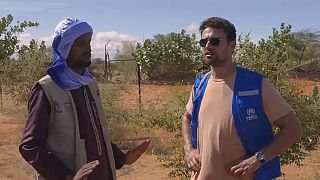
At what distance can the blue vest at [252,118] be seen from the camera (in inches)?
98.7

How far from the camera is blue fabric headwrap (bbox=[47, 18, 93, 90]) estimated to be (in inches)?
95.8

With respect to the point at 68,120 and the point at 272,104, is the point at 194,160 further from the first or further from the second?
the point at 68,120

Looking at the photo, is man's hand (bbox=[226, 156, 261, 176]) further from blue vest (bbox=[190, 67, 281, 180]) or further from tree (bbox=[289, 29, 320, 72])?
tree (bbox=[289, 29, 320, 72])

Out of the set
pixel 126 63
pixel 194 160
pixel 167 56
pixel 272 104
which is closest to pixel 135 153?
pixel 194 160

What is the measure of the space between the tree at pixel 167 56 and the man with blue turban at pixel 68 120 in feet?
63.6

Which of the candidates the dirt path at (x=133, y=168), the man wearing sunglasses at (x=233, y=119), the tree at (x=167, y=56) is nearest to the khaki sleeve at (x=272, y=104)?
the man wearing sunglasses at (x=233, y=119)

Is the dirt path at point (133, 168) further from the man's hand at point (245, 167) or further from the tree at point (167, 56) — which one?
the tree at point (167, 56)

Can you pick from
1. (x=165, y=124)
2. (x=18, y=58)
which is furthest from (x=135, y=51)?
(x=165, y=124)

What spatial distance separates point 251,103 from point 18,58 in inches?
382

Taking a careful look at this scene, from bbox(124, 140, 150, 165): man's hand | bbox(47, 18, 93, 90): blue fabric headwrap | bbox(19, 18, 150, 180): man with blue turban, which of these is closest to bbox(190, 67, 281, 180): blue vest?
bbox(124, 140, 150, 165): man's hand

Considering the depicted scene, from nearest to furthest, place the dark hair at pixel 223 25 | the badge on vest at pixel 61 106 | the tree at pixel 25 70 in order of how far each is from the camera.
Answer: the badge on vest at pixel 61 106 < the dark hair at pixel 223 25 < the tree at pixel 25 70

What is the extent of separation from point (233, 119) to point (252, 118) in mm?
97

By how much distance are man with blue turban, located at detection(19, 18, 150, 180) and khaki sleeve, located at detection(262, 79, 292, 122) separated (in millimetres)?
837

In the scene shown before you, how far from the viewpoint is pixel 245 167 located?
2.50 m
